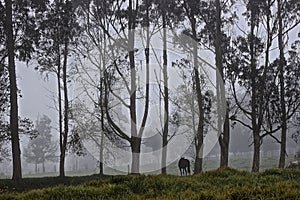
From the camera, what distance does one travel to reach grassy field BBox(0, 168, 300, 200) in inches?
233

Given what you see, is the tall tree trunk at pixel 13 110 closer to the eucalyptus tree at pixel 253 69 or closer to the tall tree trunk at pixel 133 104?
the tall tree trunk at pixel 133 104

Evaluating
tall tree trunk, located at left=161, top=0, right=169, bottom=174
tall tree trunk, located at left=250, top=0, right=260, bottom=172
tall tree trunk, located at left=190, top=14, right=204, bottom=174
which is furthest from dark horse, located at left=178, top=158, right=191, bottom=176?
tall tree trunk, located at left=250, top=0, right=260, bottom=172

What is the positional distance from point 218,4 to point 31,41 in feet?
29.2

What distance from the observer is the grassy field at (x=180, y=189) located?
5910 mm

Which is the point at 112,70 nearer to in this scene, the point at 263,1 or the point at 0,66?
the point at 0,66

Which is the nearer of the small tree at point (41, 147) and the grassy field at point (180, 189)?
the grassy field at point (180, 189)

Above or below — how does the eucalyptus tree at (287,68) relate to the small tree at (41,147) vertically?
above

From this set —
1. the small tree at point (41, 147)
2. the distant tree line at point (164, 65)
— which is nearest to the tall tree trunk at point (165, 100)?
the distant tree line at point (164, 65)

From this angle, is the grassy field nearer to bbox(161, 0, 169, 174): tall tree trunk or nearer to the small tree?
bbox(161, 0, 169, 174): tall tree trunk

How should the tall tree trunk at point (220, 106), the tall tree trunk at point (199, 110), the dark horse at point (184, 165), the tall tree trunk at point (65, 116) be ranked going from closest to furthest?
the tall tree trunk at point (220, 106) → the tall tree trunk at point (199, 110) → the dark horse at point (184, 165) → the tall tree trunk at point (65, 116)

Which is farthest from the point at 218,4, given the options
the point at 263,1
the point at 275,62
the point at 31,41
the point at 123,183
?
the point at 123,183

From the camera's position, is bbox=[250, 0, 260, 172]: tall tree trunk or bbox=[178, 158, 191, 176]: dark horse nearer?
bbox=[250, 0, 260, 172]: tall tree trunk

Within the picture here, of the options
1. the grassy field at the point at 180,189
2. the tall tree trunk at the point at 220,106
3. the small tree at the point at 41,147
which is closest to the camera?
the grassy field at the point at 180,189

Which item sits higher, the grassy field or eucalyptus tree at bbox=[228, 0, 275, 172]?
eucalyptus tree at bbox=[228, 0, 275, 172]
